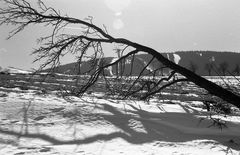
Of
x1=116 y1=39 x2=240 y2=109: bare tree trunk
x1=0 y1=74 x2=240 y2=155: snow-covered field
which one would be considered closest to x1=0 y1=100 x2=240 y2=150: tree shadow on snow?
x1=0 y1=74 x2=240 y2=155: snow-covered field

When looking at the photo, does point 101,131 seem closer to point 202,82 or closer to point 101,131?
point 101,131

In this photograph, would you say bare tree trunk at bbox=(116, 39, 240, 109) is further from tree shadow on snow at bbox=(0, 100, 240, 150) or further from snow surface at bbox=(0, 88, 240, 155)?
tree shadow on snow at bbox=(0, 100, 240, 150)

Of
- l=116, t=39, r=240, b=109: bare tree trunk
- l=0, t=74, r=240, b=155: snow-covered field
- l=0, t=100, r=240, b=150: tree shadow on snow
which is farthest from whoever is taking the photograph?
l=0, t=100, r=240, b=150: tree shadow on snow

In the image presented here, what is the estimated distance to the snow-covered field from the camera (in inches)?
197

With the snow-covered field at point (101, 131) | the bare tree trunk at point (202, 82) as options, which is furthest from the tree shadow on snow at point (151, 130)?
the bare tree trunk at point (202, 82)

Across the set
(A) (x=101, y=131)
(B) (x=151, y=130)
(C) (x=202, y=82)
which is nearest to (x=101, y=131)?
(A) (x=101, y=131)

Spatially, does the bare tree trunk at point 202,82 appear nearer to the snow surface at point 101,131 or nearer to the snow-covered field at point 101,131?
the snow surface at point 101,131

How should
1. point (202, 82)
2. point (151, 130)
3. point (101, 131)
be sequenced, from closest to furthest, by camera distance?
point (202, 82), point (101, 131), point (151, 130)

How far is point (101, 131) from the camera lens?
5.94 metres

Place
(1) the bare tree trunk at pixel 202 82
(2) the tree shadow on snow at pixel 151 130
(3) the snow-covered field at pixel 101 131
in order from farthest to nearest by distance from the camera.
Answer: (2) the tree shadow on snow at pixel 151 130 → (3) the snow-covered field at pixel 101 131 → (1) the bare tree trunk at pixel 202 82

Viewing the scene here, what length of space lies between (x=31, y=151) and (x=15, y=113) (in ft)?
6.63

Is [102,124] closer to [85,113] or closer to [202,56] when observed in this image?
[85,113]

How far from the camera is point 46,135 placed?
533cm

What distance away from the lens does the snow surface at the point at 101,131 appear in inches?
197
